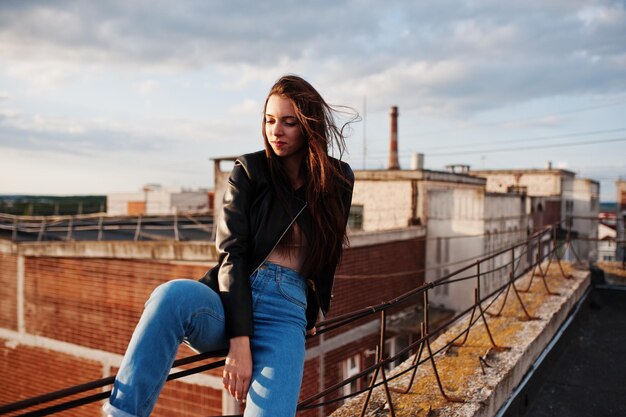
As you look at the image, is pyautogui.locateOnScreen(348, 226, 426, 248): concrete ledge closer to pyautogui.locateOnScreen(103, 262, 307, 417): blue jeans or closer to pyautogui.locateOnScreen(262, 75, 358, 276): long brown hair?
pyautogui.locateOnScreen(262, 75, 358, 276): long brown hair

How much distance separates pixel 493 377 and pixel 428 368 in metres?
0.56

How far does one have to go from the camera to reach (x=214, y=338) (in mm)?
1842

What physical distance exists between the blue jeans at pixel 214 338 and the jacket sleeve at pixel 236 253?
6 centimetres

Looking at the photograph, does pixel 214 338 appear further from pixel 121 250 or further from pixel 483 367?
pixel 121 250

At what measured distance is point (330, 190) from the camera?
84.6 inches

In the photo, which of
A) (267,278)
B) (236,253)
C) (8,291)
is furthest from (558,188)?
(236,253)

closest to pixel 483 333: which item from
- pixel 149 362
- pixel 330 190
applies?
pixel 330 190

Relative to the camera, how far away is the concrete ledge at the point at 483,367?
3.22 m

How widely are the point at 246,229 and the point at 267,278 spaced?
0.79 feet

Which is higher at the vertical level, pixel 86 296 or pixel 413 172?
pixel 413 172

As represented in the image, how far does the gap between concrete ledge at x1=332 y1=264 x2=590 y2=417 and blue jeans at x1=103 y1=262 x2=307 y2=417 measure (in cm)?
147

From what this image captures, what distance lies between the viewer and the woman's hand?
179 centimetres

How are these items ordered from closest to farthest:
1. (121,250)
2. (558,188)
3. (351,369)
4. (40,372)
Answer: (121,250) → (351,369) → (40,372) → (558,188)

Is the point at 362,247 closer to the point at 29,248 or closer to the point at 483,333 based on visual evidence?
the point at 483,333
